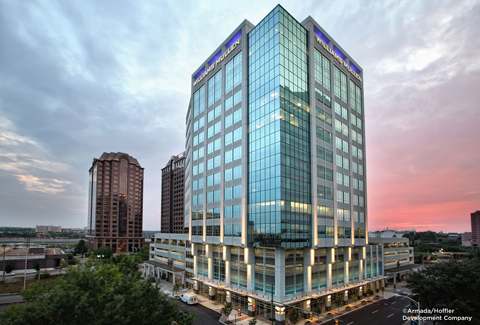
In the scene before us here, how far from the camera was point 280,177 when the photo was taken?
4916cm

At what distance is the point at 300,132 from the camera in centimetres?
5491

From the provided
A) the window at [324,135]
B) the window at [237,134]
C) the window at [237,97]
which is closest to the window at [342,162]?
the window at [324,135]

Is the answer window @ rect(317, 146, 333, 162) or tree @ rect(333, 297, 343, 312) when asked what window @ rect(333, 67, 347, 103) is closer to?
window @ rect(317, 146, 333, 162)

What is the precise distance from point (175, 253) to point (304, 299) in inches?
1910

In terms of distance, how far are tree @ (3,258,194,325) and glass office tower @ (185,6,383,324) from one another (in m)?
24.1

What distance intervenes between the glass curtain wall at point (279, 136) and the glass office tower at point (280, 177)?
0.21 m

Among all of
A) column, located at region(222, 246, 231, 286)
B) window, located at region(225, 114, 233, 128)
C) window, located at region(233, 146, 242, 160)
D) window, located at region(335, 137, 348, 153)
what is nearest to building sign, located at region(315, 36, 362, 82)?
window, located at region(335, 137, 348, 153)

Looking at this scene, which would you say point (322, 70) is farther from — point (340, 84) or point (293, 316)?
point (293, 316)

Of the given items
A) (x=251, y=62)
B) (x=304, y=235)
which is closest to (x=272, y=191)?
(x=304, y=235)

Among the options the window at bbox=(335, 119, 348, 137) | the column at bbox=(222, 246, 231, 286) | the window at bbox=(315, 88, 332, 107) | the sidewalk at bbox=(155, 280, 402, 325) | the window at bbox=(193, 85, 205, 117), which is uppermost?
the window at bbox=(193, 85, 205, 117)

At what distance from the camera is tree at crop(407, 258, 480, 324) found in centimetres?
3569

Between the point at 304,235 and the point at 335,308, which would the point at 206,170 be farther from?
the point at 335,308

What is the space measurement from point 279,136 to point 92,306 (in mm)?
37834

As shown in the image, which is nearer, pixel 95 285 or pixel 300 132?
pixel 95 285
